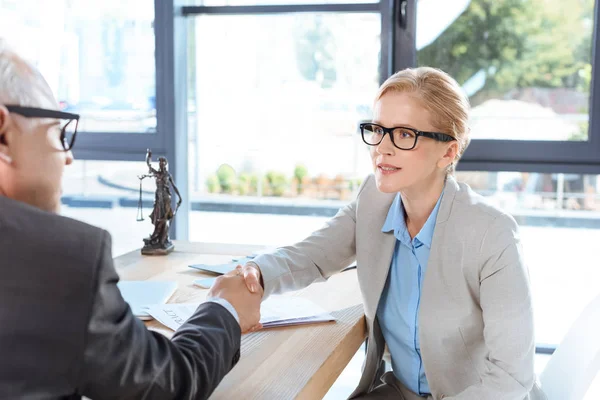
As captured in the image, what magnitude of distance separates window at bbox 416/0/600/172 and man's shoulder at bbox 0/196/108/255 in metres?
2.33

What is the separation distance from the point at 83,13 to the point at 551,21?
86.6 inches

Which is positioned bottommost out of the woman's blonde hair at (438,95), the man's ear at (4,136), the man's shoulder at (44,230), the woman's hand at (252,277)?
the woman's hand at (252,277)

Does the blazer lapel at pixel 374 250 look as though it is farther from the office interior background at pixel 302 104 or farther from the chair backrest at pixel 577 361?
the office interior background at pixel 302 104

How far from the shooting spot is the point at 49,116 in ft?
3.20

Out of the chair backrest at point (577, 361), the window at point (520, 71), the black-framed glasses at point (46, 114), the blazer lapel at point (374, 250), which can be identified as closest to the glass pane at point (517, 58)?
the window at point (520, 71)

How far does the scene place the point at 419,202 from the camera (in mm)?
1772

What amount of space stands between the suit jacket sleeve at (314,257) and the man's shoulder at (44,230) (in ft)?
2.86

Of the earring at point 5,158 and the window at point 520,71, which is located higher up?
the window at point 520,71

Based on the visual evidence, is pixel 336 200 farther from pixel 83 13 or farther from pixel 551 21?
pixel 83 13

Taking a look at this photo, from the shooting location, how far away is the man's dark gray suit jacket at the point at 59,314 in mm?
832

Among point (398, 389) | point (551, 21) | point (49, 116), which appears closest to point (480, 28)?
point (551, 21)

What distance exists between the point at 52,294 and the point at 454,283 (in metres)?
1.03

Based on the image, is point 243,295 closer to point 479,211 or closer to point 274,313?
point 274,313

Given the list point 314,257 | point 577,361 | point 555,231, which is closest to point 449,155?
Answer: point 314,257
